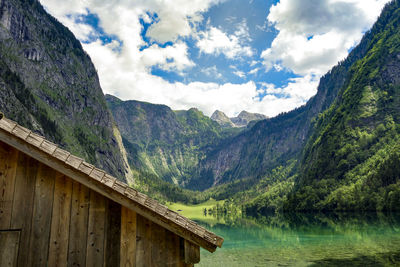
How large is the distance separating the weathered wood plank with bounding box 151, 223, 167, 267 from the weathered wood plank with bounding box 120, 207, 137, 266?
44 cm

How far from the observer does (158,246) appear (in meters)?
6.90

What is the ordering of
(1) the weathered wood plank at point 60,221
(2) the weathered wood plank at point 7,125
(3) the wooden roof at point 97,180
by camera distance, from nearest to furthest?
(2) the weathered wood plank at point 7,125
(3) the wooden roof at point 97,180
(1) the weathered wood plank at point 60,221

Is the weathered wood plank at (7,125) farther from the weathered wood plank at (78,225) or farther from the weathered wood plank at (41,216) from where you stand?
the weathered wood plank at (78,225)

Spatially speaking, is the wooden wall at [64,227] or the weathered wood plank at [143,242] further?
the weathered wood plank at [143,242]

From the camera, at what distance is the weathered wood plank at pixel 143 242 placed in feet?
22.1

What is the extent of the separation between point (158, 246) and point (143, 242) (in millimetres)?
373

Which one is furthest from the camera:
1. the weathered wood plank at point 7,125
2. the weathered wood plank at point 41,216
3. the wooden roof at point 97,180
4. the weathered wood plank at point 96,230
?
the weathered wood plank at point 96,230

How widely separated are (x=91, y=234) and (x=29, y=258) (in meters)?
1.26

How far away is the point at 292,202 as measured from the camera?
186125 millimetres

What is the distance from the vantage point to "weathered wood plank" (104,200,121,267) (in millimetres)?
6531

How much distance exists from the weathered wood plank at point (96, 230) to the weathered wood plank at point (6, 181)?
1590mm

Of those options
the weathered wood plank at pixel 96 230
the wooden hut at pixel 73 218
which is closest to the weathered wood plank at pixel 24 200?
the wooden hut at pixel 73 218

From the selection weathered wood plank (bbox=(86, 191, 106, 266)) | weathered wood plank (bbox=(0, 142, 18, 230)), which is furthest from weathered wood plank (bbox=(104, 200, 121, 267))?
weathered wood plank (bbox=(0, 142, 18, 230))

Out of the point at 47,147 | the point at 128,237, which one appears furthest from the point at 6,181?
the point at 128,237
